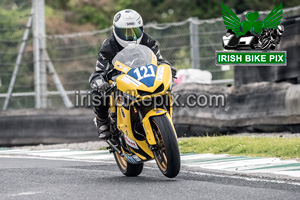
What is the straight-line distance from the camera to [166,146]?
6598mm

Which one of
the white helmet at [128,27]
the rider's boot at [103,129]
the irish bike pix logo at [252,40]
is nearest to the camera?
A: the white helmet at [128,27]

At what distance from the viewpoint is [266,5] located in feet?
127

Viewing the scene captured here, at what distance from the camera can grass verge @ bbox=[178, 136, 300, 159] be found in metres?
9.27

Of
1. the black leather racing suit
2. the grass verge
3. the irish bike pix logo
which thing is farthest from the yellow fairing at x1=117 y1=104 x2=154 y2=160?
the irish bike pix logo

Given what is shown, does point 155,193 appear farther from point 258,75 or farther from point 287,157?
point 258,75

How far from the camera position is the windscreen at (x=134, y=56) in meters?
7.20

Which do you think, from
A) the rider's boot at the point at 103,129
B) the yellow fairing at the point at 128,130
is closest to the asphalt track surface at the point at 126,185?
the yellow fairing at the point at 128,130

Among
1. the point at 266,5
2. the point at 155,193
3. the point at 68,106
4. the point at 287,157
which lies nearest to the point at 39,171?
the point at 155,193

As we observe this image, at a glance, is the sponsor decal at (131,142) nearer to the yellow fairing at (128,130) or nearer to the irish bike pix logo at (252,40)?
the yellow fairing at (128,130)

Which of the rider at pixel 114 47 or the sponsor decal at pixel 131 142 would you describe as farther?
the rider at pixel 114 47

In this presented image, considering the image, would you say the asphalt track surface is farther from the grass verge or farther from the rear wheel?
the grass verge

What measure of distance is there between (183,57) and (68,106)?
2684 mm

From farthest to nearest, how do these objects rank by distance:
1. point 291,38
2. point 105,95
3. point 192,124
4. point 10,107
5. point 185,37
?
point 10,107, point 185,37, point 192,124, point 291,38, point 105,95

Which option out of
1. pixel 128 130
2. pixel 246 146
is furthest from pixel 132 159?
pixel 246 146
